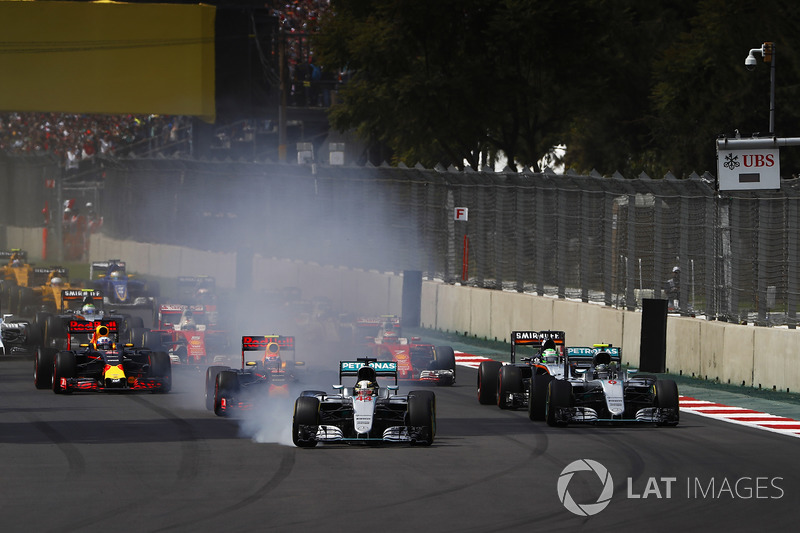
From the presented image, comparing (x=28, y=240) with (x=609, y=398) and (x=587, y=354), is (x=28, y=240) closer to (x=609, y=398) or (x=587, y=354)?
(x=587, y=354)

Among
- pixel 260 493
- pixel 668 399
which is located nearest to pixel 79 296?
pixel 668 399

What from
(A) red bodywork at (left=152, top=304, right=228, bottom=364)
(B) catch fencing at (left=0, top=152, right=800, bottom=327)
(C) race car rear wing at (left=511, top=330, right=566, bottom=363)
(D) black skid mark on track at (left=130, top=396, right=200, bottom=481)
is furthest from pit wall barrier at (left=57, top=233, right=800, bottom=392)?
(D) black skid mark on track at (left=130, top=396, right=200, bottom=481)

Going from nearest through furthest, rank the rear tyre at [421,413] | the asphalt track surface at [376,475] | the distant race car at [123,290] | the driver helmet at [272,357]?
1. the asphalt track surface at [376,475]
2. the rear tyre at [421,413]
3. the driver helmet at [272,357]
4. the distant race car at [123,290]

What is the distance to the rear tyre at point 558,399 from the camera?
20734 mm

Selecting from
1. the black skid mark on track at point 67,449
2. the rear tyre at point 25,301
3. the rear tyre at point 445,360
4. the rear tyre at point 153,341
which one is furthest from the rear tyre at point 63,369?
the rear tyre at point 25,301

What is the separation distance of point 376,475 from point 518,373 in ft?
21.7

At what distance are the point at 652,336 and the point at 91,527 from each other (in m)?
15.5

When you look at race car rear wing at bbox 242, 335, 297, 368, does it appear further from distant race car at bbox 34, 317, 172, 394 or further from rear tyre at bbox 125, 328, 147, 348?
rear tyre at bbox 125, 328, 147, 348

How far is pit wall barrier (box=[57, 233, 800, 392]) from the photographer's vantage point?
25.3 metres

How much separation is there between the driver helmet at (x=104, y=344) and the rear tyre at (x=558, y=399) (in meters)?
7.62

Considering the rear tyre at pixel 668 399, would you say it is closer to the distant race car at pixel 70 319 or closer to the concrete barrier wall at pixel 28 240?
the distant race car at pixel 70 319

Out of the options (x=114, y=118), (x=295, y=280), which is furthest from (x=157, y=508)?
(x=114, y=118)

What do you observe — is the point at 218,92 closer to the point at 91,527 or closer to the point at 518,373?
Answer: the point at 518,373

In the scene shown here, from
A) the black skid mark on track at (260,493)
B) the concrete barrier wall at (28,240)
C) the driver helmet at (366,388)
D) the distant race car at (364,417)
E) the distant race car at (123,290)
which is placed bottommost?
the black skid mark on track at (260,493)
